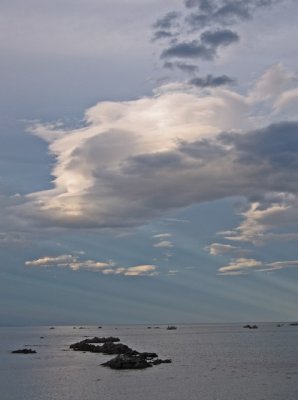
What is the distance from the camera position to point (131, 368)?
92.9 metres

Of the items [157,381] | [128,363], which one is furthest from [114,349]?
[157,381]

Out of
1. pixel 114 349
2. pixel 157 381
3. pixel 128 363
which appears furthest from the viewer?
pixel 114 349

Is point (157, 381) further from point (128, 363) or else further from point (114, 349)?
point (114, 349)

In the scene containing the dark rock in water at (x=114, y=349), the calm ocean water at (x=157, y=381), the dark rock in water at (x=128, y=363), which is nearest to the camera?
the calm ocean water at (x=157, y=381)

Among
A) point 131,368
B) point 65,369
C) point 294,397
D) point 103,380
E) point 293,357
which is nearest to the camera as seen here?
point 294,397

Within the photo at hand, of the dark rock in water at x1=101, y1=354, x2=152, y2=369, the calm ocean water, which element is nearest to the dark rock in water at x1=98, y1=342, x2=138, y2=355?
the calm ocean water

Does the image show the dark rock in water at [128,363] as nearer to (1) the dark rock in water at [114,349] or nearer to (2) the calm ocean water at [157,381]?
(2) the calm ocean water at [157,381]

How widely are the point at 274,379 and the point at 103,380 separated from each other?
2438 cm

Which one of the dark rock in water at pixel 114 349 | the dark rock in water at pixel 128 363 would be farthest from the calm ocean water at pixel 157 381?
the dark rock in water at pixel 114 349

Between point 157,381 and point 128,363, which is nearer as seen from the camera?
point 157,381

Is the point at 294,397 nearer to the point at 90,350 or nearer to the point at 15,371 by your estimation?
the point at 15,371

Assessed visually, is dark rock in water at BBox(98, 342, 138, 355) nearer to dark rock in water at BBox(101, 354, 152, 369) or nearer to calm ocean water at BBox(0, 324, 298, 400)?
calm ocean water at BBox(0, 324, 298, 400)

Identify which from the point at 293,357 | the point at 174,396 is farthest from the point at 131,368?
the point at 293,357

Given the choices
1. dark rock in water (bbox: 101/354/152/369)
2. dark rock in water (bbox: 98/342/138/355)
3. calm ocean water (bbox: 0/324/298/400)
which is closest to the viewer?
calm ocean water (bbox: 0/324/298/400)
